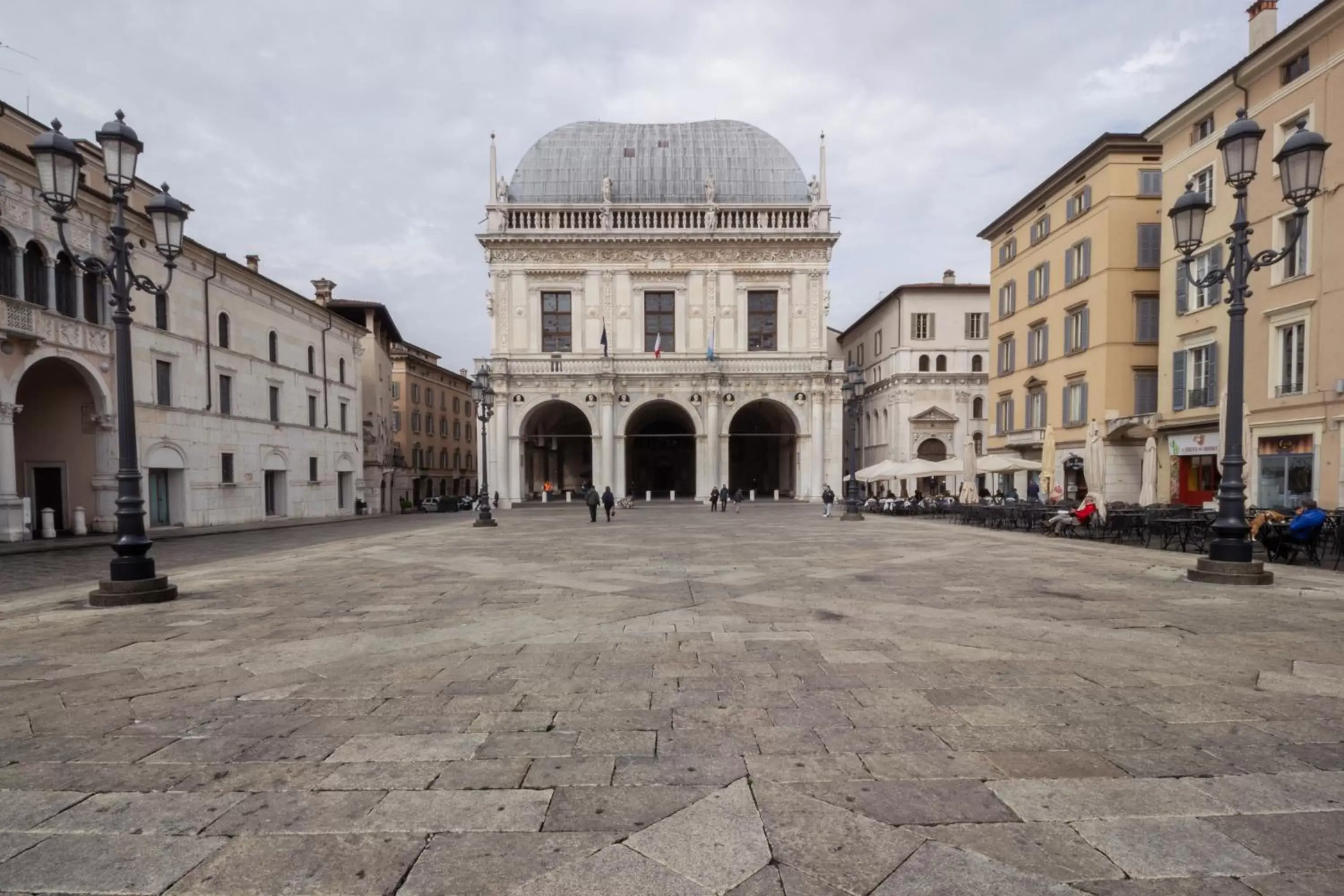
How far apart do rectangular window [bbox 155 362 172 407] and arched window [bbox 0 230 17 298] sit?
5.39 metres

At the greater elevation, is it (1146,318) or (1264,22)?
(1264,22)

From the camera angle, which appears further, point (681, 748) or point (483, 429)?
point (483, 429)

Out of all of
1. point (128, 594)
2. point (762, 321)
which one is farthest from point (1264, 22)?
point (128, 594)

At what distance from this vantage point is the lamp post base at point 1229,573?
8469 millimetres

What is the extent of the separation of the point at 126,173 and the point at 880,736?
Answer: 412 inches

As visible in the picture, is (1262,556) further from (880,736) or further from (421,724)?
(421,724)

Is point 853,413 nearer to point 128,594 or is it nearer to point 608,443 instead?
point 608,443

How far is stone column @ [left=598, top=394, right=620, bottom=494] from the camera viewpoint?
38.6 m

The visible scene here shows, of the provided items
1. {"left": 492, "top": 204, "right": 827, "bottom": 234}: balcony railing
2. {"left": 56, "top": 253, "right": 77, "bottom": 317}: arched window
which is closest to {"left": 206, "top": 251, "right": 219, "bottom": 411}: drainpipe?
Result: {"left": 56, "top": 253, "right": 77, "bottom": 317}: arched window

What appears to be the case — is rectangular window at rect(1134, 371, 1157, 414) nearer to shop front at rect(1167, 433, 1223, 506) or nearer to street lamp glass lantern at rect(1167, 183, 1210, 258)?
shop front at rect(1167, 433, 1223, 506)

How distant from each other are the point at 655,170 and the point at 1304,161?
127 feet

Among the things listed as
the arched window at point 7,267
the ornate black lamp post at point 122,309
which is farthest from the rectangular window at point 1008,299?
the arched window at point 7,267

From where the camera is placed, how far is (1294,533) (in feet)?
34.2

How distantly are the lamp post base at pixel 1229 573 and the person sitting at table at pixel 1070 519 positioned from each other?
6.49 meters
